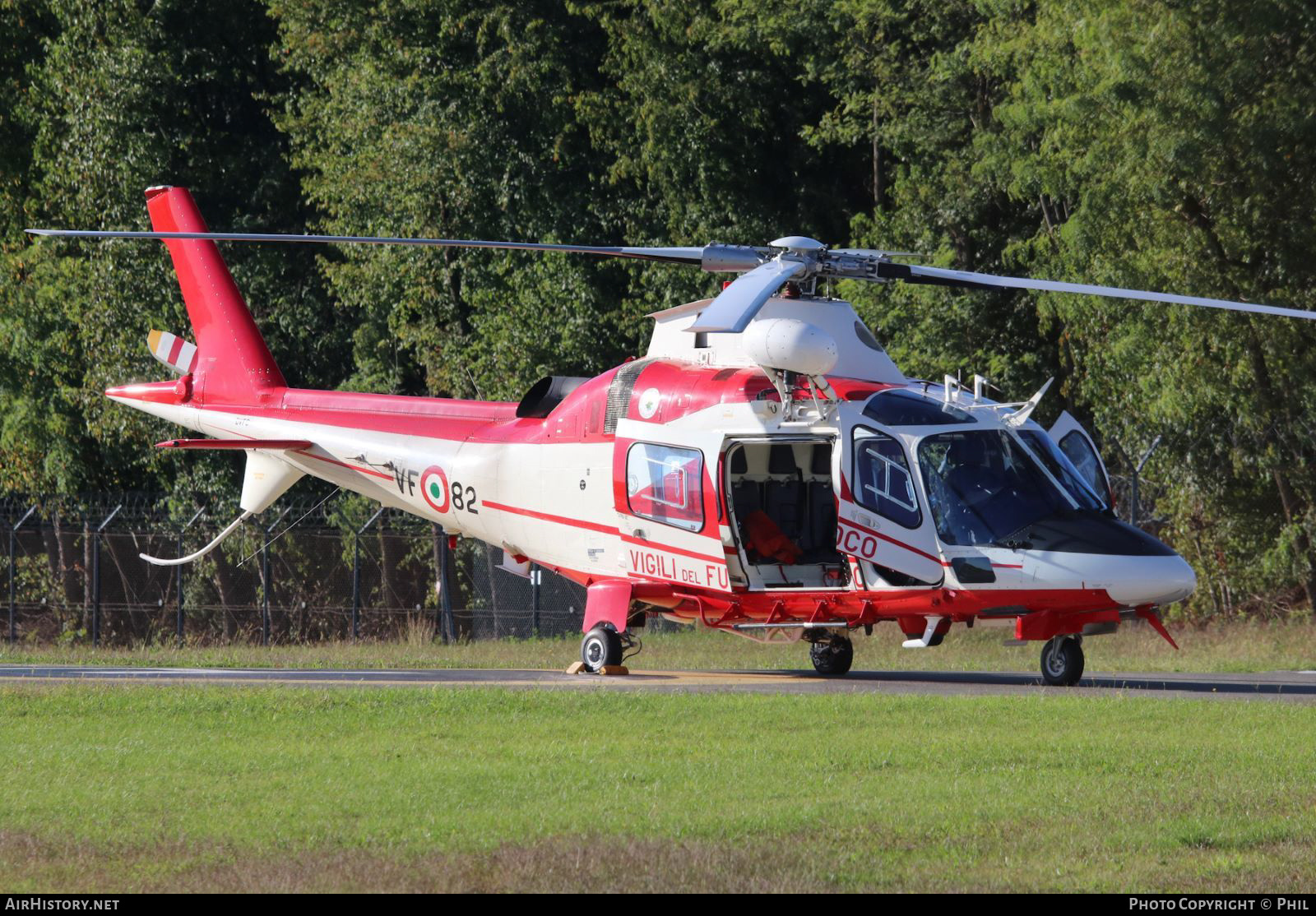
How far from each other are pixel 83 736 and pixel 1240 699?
9680 mm

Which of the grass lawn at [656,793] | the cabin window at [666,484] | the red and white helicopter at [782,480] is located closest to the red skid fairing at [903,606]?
the red and white helicopter at [782,480]

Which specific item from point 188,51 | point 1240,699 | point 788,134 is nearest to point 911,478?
point 1240,699

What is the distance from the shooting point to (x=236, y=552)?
3562cm

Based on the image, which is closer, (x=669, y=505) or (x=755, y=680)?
(x=669, y=505)

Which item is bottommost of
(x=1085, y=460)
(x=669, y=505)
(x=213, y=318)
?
(x=669, y=505)

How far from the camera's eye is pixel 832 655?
19.5 m

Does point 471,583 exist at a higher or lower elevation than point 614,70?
lower

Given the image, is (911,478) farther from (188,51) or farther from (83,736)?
(188,51)

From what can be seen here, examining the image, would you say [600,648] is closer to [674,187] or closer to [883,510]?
[883,510]

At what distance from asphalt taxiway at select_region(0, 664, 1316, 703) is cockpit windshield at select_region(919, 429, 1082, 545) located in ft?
5.11

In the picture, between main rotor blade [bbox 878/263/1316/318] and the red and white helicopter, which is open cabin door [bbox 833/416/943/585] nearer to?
the red and white helicopter

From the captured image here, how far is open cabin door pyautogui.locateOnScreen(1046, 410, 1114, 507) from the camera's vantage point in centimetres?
1727

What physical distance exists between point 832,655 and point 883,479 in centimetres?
329

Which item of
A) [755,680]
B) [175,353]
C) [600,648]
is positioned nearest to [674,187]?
[175,353]
